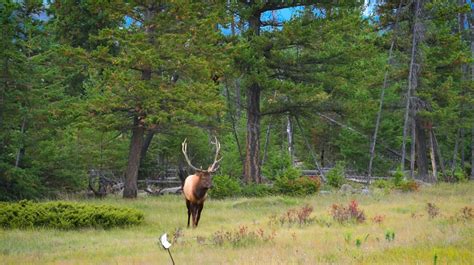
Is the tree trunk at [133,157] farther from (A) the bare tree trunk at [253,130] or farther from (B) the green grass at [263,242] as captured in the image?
A: (A) the bare tree trunk at [253,130]

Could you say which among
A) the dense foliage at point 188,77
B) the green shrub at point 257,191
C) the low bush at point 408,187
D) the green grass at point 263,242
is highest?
the dense foliage at point 188,77

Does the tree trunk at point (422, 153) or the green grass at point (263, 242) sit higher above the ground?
the tree trunk at point (422, 153)

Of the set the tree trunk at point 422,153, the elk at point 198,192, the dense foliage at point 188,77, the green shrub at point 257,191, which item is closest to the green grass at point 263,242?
the elk at point 198,192

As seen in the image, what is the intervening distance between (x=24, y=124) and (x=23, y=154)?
3.74ft

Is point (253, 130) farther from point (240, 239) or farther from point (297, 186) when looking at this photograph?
point (240, 239)

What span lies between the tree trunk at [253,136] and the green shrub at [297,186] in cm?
222

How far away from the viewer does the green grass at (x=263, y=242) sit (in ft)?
28.2

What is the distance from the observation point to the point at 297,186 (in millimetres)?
23859

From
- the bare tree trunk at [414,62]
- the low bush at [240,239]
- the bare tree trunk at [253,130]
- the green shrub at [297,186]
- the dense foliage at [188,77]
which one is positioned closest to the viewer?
the low bush at [240,239]

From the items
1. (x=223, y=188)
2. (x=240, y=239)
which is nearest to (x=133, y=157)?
(x=223, y=188)

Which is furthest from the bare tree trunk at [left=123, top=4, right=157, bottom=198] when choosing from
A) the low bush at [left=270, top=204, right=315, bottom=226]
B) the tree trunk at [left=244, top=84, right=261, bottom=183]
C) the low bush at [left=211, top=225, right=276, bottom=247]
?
the low bush at [left=211, top=225, right=276, bottom=247]

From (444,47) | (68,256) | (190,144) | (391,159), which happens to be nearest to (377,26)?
(444,47)

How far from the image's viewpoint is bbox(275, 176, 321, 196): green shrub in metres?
23.8

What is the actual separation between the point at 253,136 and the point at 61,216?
12498 millimetres
